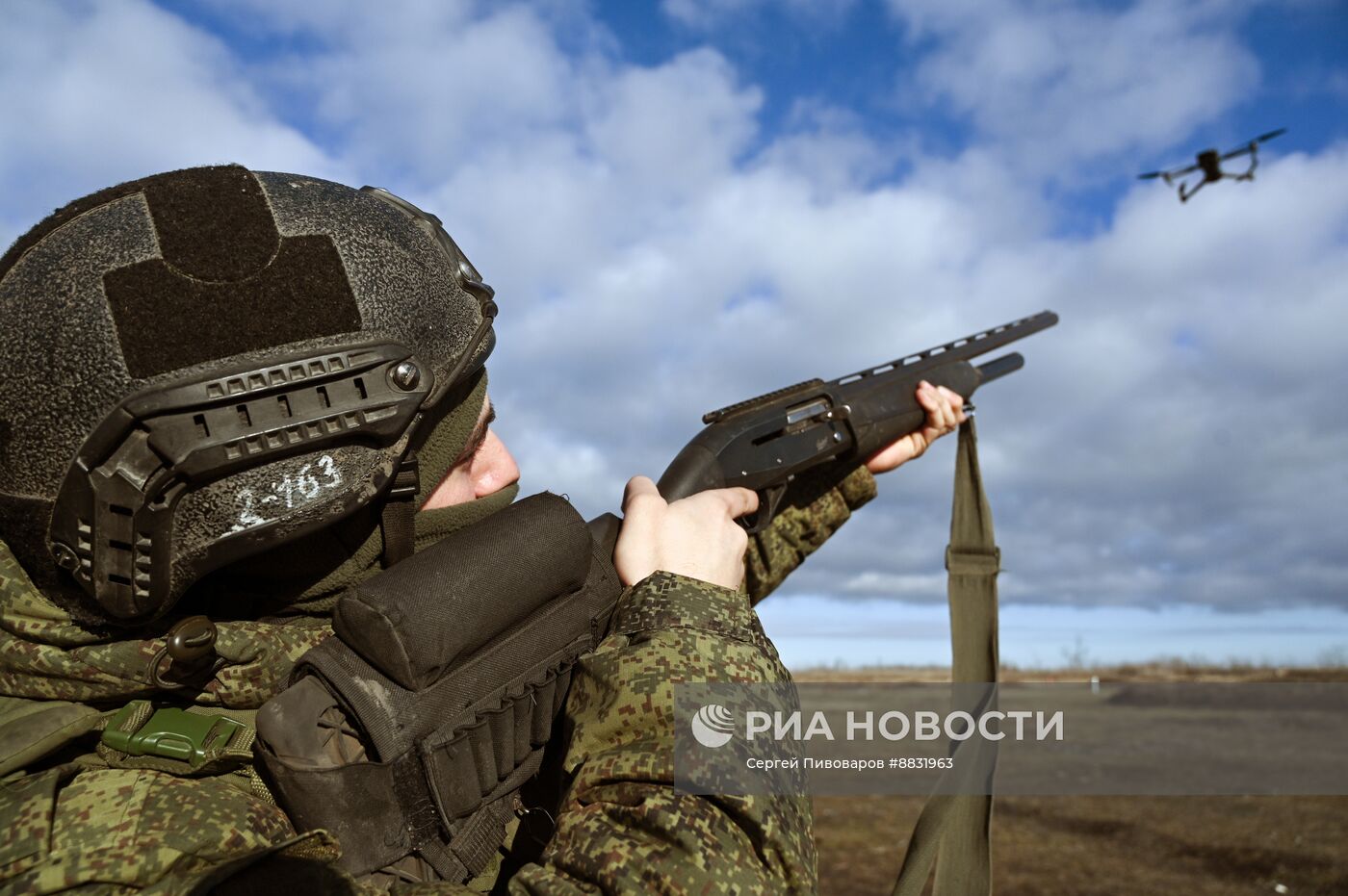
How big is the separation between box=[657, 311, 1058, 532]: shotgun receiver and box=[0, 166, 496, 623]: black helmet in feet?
5.32

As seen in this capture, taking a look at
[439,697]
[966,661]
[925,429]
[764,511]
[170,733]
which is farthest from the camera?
[925,429]

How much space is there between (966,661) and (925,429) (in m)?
1.27

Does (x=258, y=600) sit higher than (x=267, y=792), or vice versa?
(x=258, y=600)

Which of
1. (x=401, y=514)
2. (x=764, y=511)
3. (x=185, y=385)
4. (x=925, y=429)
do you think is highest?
(x=925, y=429)

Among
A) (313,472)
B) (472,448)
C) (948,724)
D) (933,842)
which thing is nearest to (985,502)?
(948,724)

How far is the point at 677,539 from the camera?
10.2 feet

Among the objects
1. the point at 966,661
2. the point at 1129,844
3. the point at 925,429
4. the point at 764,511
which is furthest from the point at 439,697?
the point at 1129,844

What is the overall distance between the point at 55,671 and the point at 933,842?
3020 mm

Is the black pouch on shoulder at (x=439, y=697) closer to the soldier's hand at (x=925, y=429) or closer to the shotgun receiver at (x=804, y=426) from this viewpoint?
the shotgun receiver at (x=804, y=426)

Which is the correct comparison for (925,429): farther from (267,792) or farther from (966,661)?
(267,792)

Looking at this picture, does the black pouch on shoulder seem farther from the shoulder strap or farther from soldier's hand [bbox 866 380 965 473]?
soldier's hand [bbox 866 380 965 473]

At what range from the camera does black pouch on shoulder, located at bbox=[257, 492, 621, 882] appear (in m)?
2.30

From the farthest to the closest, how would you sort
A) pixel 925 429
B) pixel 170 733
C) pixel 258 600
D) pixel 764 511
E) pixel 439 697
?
1. pixel 925 429
2. pixel 764 511
3. pixel 258 600
4. pixel 439 697
5. pixel 170 733

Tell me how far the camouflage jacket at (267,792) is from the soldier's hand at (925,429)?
2.49 m
